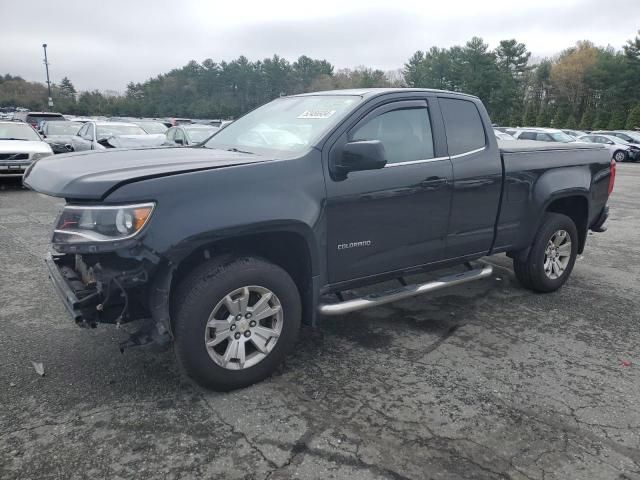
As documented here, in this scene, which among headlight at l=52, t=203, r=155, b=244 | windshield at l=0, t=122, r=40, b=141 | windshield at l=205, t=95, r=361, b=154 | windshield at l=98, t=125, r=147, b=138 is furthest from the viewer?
windshield at l=98, t=125, r=147, b=138

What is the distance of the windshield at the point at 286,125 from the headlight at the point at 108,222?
3.83 feet

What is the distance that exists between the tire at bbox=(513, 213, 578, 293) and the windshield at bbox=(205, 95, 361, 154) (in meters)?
2.45

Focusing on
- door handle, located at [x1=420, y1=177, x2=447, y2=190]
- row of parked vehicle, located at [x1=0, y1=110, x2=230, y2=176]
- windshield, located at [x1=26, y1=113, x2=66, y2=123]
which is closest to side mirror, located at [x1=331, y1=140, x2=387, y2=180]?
door handle, located at [x1=420, y1=177, x2=447, y2=190]

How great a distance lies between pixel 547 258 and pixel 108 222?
4.21 metres

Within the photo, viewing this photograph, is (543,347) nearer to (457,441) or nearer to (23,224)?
(457,441)

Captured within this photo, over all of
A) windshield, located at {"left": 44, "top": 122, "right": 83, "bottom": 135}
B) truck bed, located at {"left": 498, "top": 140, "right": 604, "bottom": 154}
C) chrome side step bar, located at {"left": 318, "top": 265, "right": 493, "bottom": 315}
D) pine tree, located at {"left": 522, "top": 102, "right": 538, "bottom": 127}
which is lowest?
chrome side step bar, located at {"left": 318, "top": 265, "right": 493, "bottom": 315}

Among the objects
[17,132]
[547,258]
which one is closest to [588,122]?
[17,132]

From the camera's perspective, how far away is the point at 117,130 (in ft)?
46.7

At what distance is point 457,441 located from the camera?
2.87m

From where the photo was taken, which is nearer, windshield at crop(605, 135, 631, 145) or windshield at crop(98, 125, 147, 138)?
windshield at crop(98, 125, 147, 138)

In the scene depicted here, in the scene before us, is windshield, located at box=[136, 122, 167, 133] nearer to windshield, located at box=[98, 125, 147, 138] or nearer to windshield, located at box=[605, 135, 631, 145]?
windshield, located at box=[98, 125, 147, 138]

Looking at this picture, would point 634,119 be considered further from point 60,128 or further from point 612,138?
point 60,128

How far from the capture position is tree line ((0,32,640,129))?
5619 centimetres

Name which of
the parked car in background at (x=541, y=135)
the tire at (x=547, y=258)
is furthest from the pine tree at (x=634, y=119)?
the tire at (x=547, y=258)
